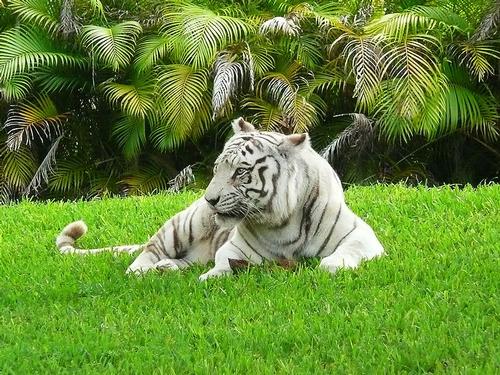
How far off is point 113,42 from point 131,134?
1258mm

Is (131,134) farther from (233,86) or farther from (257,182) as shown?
(257,182)

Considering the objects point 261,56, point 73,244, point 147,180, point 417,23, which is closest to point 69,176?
point 147,180

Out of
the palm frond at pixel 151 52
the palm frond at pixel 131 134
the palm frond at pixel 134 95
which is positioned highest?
the palm frond at pixel 151 52

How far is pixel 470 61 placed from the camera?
1091 centimetres

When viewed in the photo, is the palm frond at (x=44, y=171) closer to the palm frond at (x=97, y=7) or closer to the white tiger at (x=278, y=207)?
the palm frond at (x=97, y=7)

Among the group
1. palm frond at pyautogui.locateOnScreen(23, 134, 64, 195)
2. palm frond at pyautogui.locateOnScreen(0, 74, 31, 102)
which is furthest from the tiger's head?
palm frond at pyautogui.locateOnScreen(23, 134, 64, 195)

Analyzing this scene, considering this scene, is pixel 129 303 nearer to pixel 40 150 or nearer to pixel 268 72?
pixel 268 72

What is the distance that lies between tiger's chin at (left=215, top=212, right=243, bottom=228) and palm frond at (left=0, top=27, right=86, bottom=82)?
6.99 meters

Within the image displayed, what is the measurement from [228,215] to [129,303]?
2.72 feet

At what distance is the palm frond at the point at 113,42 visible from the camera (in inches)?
460

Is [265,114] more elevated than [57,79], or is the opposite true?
[265,114]

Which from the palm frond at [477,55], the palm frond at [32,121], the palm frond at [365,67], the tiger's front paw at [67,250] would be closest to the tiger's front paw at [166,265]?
the tiger's front paw at [67,250]

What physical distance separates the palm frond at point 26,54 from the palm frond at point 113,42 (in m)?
0.44

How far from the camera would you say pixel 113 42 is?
11.9 metres
